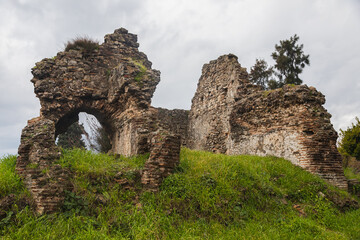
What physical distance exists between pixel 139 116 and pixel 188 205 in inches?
125

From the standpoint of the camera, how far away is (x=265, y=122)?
8797 mm

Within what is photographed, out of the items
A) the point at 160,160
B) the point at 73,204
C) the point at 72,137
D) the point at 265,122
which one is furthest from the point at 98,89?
the point at 72,137

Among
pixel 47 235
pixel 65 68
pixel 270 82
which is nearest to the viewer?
pixel 47 235

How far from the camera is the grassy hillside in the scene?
419cm

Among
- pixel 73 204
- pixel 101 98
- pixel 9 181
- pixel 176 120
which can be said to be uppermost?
pixel 176 120

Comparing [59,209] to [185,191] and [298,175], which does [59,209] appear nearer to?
[185,191]

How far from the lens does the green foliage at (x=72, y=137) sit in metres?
20.1

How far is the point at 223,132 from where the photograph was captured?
11508 millimetres

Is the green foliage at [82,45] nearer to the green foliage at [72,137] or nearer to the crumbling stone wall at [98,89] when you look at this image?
the crumbling stone wall at [98,89]


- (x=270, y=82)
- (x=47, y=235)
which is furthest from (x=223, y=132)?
(x=270, y=82)

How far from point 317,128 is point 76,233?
6.92m

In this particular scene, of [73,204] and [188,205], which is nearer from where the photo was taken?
[73,204]

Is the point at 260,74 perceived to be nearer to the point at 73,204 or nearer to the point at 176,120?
the point at 176,120

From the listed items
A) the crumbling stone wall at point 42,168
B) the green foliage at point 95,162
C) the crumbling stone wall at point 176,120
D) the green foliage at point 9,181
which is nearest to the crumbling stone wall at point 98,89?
the green foliage at point 95,162
